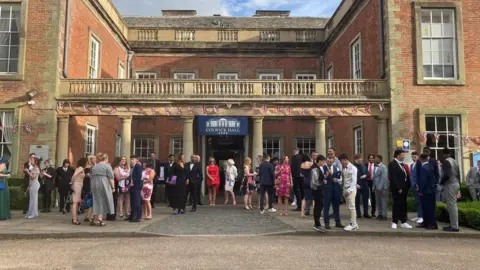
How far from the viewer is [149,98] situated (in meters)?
15.9

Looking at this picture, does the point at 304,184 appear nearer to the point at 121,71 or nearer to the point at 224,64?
the point at 224,64

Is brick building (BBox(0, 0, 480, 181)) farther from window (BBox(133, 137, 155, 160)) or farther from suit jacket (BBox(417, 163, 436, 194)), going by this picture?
suit jacket (BBox(417, 163, 436, 194))

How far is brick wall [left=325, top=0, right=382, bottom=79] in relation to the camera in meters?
16.6

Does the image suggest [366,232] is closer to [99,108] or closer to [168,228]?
[168,228]

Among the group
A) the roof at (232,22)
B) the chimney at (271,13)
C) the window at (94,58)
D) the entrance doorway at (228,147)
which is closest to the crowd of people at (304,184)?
the window at (94,58)

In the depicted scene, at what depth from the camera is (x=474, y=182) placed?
42.3 feet

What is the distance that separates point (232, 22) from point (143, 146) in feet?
36.4

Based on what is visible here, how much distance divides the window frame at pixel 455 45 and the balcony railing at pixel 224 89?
4.96ft

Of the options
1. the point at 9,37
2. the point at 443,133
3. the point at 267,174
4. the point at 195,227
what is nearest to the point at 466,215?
the point at 267,174

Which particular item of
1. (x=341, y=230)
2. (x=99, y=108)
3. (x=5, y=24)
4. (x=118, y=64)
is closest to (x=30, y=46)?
(x=5, y=24)

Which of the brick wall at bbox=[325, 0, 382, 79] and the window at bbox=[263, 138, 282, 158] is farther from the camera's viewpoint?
the window at bbox=[263, 138, 282, 158]

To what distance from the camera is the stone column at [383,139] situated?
1531 centimetres

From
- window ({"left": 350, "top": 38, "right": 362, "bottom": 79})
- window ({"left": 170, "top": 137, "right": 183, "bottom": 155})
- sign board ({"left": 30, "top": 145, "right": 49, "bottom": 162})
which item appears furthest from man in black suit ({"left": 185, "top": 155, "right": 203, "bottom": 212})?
window ({"left": 170, "top": 137, "right": 183, "bottom": 155})

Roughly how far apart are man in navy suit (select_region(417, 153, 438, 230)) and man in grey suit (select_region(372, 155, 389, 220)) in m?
1.02
